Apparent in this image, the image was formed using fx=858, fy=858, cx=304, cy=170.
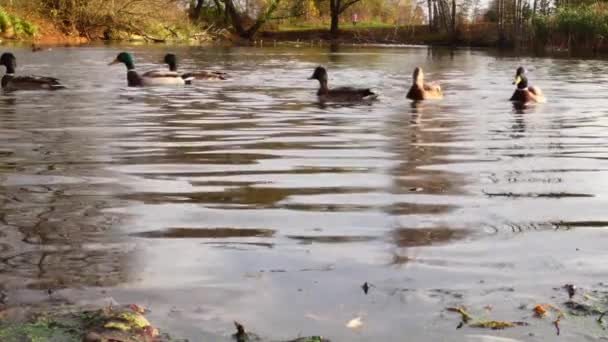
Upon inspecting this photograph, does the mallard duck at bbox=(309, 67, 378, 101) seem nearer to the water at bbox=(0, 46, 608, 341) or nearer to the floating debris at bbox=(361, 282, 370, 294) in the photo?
the water at bbox=(0, 46, 608, 341)

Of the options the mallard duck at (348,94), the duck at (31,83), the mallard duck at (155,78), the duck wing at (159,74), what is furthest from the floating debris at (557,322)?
the duck wing at (159,74)

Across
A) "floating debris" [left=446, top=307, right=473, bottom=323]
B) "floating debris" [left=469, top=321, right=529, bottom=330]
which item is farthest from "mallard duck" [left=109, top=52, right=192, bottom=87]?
"floating debris" [left=469, top=321, right=529, bottom=330]

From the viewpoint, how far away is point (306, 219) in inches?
189

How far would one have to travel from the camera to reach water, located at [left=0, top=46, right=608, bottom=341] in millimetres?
3318

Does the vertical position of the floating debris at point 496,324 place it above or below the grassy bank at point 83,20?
below

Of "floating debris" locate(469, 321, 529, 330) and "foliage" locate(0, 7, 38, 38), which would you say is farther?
"foliage" locate(0, 7, 38, 38)

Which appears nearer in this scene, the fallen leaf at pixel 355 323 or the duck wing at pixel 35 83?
the fallen leaf at pixel 355 323

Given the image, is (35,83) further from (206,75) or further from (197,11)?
(197,11)

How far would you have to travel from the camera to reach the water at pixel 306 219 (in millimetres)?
3318

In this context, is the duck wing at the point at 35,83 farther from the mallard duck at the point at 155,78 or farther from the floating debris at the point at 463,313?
the floating debris at the point at 463,313

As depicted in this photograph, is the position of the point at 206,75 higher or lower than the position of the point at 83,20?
lower

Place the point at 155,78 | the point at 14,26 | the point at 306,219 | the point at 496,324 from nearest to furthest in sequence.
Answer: the point at 496,324
the point at 306,219
the point at 155,78
the point at 14,26

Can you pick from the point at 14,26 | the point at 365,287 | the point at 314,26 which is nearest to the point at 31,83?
the point at 365,287

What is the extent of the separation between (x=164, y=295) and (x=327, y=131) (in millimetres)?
6184
